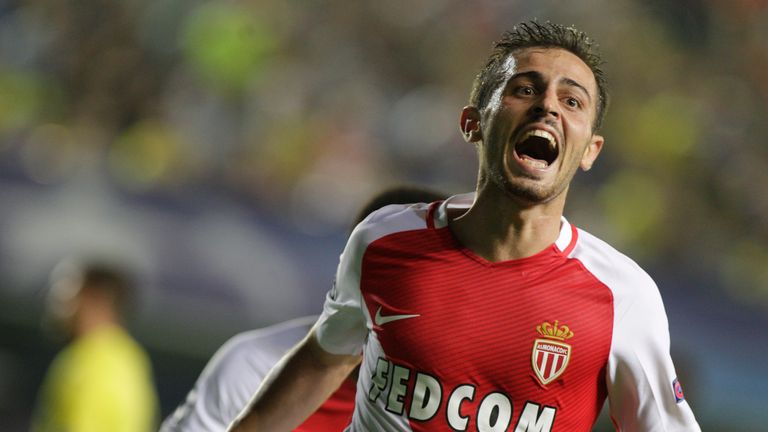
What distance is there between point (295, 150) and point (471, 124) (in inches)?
202

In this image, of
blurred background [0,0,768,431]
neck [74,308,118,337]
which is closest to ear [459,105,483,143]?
neck [74,308,118,337]

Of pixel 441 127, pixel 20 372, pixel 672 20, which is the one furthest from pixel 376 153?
pixel 20 372

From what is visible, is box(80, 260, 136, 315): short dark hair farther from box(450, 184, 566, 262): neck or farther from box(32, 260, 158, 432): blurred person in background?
box(450, 184, 566, 262): neck

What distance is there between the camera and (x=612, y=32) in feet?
24.3

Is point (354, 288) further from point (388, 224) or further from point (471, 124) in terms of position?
point (471, 124)

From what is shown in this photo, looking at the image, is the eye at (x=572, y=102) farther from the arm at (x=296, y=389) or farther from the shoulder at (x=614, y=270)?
the arm at (x=296, y=389)

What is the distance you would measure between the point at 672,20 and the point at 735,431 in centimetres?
292

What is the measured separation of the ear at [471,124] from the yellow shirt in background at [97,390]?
9.07ft

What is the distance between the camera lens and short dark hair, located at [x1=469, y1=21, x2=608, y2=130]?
2354 mm

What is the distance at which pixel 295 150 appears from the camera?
754 cm

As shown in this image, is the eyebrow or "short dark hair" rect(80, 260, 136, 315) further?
"short dark hair" rect(80, 260, 136, 315)

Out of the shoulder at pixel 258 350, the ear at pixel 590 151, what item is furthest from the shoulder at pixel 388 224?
the shoulder at pixel 258 350

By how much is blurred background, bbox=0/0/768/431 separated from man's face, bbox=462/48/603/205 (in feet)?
15.8

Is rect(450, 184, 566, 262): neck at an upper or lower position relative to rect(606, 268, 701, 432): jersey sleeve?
upper
